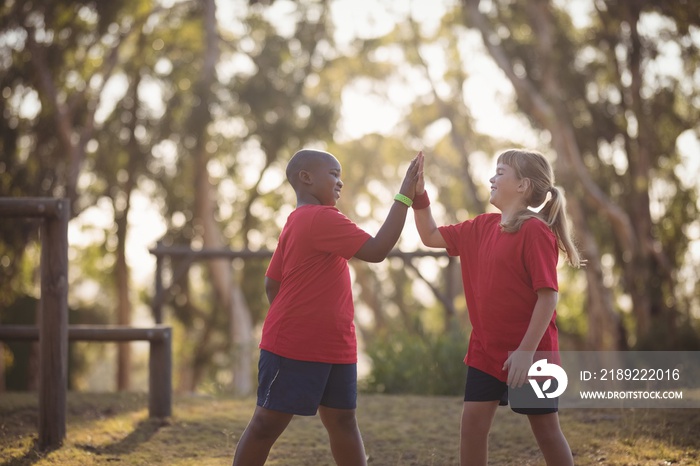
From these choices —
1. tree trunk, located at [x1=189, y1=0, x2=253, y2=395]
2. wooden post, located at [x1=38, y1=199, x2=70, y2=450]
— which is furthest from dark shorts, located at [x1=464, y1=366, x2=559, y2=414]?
tree trunk, located at [x1=189, y1=0, x2=253, y2=395]

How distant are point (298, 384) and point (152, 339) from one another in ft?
9.30

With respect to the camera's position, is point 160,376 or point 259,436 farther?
point 160,376

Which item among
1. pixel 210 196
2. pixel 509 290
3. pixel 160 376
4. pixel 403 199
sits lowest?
pixel 160 376

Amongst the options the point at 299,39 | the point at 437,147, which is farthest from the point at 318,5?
the point at 437,147

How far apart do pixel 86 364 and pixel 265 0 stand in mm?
11379

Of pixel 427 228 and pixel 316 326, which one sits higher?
pixel 427 228

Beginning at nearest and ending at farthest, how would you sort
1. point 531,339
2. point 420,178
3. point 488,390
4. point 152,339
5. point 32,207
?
point 531,339, point 488,390, point 420,178, point 32,207, point 152,339

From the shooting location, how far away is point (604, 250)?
2128 centimetres

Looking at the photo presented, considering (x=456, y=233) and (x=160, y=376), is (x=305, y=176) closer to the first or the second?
(x=456, y=233)

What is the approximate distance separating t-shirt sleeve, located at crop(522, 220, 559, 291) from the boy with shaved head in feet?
1.81

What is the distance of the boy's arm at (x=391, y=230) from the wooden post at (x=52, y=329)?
7.70ft

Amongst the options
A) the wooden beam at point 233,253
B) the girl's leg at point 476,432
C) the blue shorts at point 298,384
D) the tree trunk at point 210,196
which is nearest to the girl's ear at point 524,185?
the girl's leg at point 476,432

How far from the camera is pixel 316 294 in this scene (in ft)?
12.0

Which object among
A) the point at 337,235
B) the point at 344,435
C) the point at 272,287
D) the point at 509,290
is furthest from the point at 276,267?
the point at 509,290
